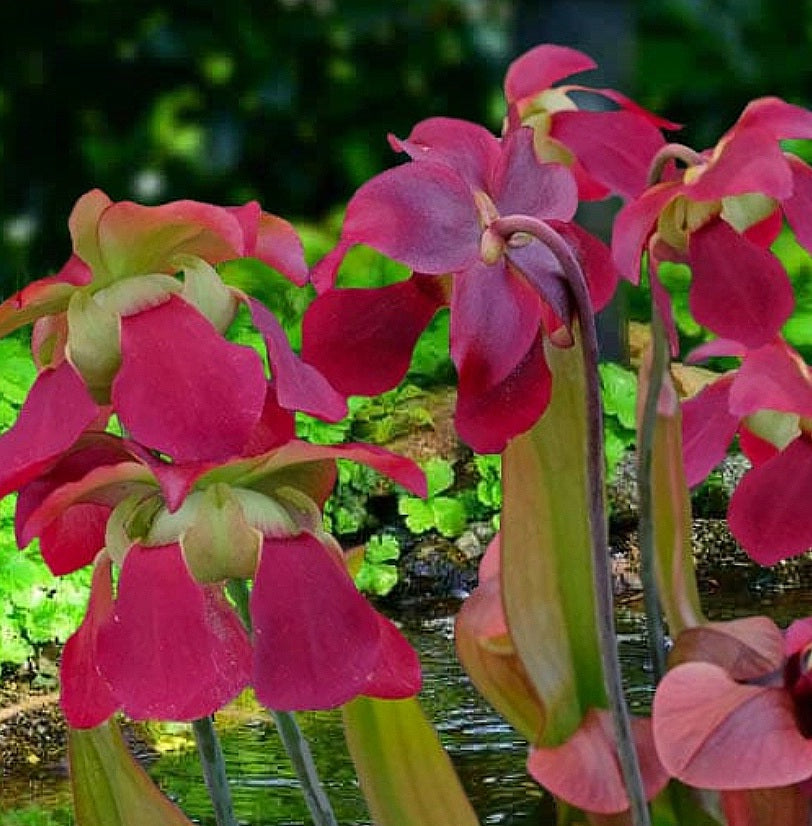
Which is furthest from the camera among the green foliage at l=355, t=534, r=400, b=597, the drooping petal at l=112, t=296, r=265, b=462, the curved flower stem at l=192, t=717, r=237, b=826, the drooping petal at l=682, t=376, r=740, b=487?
the green foliage at l=355, t=534, r=400, b=597

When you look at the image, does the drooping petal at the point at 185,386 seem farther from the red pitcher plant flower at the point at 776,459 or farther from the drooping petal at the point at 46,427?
the red pitcher plant flower at the point at 776,459

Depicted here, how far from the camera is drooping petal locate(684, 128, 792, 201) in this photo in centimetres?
87

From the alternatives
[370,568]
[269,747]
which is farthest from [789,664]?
[370,568]

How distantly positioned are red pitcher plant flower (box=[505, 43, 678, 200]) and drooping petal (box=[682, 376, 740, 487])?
145 mm

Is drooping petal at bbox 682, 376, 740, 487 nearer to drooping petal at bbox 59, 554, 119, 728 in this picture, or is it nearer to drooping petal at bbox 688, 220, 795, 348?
drooping petal at bbox 688, 220, 795, 348

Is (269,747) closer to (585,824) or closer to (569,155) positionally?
(585,824)

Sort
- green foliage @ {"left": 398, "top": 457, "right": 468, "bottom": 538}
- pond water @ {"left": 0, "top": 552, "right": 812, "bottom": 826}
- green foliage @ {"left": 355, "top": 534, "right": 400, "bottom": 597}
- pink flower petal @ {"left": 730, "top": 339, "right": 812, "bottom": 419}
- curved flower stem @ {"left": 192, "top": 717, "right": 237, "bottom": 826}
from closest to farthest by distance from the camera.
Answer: curved flower stem @ {"left": 192, "top": 717, "right": 237, "bottom": 826}, pink flower petal @ {"left": 730, "top": 339, "right": 812, "bottom": 419}, pond water @ {"left": 0, "top": 552, "right": 812, "bottom": 826}, green foliage @ {"left": 355, "top": 534, "right": 400, "bottom": 597}, green foliage @ {"left": 398, "top": 457, "right": 468, "bottom": 538}

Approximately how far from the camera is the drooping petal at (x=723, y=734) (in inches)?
35.1

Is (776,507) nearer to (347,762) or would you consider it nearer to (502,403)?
(502,403)

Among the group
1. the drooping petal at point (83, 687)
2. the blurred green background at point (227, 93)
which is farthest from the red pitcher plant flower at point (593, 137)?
the blurred green background at point (227, 93)

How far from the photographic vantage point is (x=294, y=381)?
77 centimetres

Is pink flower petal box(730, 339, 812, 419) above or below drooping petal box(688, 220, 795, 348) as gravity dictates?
below

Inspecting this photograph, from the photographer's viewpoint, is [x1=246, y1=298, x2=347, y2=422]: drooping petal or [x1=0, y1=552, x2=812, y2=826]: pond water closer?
[x1=246, y1=298, x2=347, y2=422]: drooping petal

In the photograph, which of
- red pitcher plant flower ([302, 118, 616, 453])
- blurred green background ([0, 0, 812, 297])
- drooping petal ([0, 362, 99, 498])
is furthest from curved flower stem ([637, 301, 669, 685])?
blurred green background ([0, 0, 812, 297])
